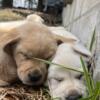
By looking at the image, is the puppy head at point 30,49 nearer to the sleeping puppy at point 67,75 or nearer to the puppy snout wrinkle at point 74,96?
the sleeping puppy at point 67,75

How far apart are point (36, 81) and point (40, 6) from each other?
7.18 meters

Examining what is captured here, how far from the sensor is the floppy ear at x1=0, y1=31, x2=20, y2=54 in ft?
9.46

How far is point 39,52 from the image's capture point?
2.76m

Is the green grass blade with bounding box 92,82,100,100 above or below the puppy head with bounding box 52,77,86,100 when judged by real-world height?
above

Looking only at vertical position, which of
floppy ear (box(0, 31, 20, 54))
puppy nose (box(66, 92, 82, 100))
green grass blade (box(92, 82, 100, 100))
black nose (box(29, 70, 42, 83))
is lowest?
black nose (box(29, 70, 42, 83))

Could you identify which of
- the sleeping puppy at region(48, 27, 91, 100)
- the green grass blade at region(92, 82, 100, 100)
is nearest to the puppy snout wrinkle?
the sleeping puppy at region(48, 27, 91, 100)

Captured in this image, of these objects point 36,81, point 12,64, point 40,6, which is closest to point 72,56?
point 36,81

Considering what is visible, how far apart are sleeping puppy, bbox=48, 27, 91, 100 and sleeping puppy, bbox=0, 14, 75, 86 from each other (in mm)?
77

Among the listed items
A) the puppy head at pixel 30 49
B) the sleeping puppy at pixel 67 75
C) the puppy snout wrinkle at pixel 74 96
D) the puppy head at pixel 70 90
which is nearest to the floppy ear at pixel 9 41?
the puppy head at pixel 30 49

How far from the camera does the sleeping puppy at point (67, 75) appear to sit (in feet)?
7.86

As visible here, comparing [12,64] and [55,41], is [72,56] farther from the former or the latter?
[12,64]

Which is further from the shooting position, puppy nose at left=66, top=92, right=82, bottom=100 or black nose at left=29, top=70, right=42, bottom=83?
black nose at left=29, top=70, right=42, bottom=83

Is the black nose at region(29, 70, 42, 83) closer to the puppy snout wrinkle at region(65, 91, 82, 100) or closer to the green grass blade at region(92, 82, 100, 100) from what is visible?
the puppy snout wrinkle at region(65, 91, 82, 100)

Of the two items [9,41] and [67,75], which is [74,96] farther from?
Answer: [9,41]
